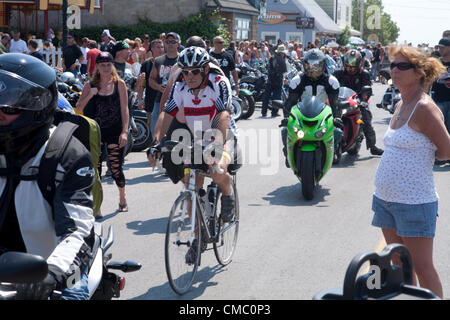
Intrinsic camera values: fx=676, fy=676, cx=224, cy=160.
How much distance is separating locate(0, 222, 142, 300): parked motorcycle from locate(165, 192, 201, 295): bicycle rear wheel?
1610 millimetres

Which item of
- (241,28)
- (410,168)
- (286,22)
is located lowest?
(410,168)

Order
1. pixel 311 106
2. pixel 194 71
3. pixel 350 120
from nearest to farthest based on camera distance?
pixel 194 71 < pixel 311 106 < pixel 350 120

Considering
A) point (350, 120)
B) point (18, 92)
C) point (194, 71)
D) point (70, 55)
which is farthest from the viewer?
point (70, 55)

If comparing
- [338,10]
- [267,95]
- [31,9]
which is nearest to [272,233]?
[267,95]

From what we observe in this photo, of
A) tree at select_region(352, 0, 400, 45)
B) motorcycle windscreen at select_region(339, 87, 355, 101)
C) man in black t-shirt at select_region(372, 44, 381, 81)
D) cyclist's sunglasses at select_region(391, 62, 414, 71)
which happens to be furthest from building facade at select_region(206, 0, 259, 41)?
tree at select_region(352, 0, 400, 45)

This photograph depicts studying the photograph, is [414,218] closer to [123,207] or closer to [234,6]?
[123,207]

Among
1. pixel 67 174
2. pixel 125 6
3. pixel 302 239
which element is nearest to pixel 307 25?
pixel 125 6

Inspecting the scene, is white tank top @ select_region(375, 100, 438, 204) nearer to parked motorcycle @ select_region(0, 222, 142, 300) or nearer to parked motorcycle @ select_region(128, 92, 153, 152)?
parked motorcycle @ select_region(0, 222, 142, 300)

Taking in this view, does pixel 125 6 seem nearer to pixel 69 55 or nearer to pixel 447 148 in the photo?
pixel 69 55

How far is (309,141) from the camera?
339 inches

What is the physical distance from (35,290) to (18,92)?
77 cm

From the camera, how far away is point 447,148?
405 centimetres

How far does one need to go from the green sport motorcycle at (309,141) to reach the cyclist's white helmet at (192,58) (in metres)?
3.21

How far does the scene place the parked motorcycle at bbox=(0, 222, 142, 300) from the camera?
2.11 meters
